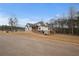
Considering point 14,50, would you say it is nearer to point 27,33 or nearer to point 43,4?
point 27,33

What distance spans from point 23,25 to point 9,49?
367 mm

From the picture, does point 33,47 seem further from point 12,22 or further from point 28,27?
point 12,22

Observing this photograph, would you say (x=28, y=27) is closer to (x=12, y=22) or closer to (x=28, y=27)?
(x=28, y=27)

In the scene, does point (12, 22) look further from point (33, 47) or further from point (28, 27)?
point (33, 47)

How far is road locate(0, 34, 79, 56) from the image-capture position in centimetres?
503

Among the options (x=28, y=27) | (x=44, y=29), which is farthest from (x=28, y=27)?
(x=44, y=29)

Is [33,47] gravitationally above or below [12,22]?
below

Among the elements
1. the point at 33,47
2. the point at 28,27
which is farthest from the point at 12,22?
the point at 33,47

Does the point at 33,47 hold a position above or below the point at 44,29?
below

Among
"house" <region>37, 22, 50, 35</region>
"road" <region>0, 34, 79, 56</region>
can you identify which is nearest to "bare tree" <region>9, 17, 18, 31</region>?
"road" <region>0, 34, 79, 56</region>

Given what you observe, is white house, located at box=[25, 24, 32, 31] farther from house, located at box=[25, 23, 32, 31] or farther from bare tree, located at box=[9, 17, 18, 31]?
bare tree, located at box=[9, 17, 18, 31]

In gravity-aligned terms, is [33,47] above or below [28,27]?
below

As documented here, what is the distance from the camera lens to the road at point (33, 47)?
503 centimetres

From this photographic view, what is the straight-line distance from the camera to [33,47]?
506cm
